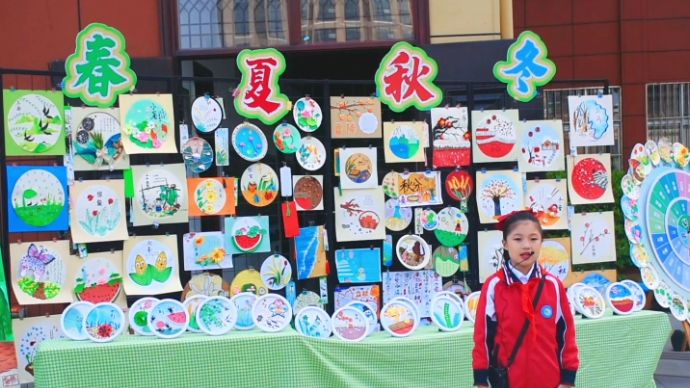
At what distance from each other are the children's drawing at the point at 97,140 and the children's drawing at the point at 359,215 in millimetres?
1649

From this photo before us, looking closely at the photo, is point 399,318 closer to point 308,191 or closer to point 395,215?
point 395,215

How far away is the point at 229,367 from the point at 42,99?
Result: 222 cm

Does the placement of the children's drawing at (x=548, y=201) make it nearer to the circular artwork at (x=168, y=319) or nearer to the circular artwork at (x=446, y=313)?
the circular artwork at (x=446, y=313)

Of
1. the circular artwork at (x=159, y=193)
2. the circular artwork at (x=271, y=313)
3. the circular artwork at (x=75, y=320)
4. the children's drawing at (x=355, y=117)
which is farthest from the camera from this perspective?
the children's drawing at (x=355, y=117)

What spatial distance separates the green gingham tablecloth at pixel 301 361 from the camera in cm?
469

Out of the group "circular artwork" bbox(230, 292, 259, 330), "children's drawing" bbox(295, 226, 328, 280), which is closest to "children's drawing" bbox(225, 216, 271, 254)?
"children's drawing" bbox(295, 226, 328, 280)

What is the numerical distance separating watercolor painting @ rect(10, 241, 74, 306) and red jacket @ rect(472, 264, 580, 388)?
2991mm

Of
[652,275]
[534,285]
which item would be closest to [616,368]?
[652,275]

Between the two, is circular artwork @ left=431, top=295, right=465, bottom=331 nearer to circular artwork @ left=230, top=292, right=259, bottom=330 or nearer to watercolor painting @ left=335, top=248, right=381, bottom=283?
watercolor painting @ left=335, top=248, right=381, bottom=283

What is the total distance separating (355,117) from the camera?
5742 mm

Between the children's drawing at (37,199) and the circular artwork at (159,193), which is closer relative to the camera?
the children's drawing at (37,199)

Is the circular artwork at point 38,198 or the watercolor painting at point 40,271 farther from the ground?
the circular artwork at point 38,198

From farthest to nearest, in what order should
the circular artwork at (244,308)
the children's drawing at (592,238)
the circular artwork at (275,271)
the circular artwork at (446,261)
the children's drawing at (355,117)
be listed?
1. the children's drawing at (592,238)
2. the circular artwork at (446,261)
3. the children's drawing at (355,117)
4. the circular artwork at (275,271)
5. the circular artwork at (244,308)

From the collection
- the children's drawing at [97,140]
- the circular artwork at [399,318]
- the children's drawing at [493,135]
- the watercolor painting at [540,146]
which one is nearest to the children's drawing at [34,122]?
the children's drawing at [97,140]
